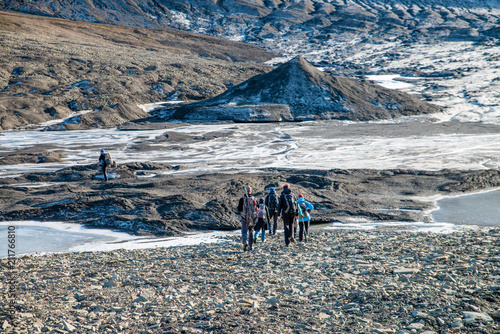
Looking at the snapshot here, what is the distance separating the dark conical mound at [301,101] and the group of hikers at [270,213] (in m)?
33.4

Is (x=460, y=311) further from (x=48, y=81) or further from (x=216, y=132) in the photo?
(x=48, y=81)

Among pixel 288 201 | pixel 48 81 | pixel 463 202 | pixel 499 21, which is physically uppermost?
pixel 499 21

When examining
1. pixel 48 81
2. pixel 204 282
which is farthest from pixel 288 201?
pixel 48 81

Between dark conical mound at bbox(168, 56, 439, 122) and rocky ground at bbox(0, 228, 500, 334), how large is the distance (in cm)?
3518

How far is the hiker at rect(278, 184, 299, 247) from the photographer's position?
34.2 feet

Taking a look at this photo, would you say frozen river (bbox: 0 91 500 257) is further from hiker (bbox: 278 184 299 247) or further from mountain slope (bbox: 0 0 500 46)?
mountain slope (bbox: 0 0 500 46)

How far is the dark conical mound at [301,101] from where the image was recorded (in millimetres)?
44969

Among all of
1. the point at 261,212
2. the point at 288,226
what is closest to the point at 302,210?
the point at 288,226

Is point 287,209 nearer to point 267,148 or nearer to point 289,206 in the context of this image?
point 289,206

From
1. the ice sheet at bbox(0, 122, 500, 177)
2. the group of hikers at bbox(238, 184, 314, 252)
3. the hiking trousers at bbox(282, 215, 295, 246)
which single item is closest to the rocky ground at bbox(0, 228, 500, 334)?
the hiking trousers at bbox(282, 215, 295, 246)

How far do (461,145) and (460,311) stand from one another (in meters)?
29.5

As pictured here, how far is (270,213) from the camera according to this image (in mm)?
11320

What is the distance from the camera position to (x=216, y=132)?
1486 inches

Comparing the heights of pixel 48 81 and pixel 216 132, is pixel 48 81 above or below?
above
